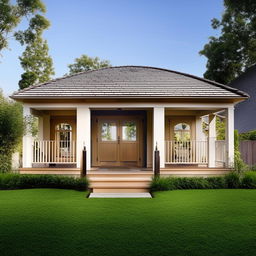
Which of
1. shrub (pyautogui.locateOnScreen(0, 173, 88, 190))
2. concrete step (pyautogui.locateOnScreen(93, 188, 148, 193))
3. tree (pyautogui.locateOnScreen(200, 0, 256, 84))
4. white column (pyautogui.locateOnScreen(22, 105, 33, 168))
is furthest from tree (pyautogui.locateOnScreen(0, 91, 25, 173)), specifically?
tree (pyautogui.locateOnScreen(200, 0, 256, 84))

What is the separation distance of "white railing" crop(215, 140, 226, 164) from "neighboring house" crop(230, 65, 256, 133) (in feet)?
29.7

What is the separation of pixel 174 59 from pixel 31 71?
46.1 ft

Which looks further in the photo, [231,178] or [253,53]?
[253,53]

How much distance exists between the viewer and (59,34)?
2342 cm

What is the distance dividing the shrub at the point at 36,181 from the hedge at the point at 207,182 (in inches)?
108

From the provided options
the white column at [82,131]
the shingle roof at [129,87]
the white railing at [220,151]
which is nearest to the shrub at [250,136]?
the white railing at [220,151]

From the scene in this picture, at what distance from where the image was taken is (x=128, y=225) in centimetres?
515

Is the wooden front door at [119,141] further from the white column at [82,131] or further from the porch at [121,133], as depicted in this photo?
the white column at [82,131]

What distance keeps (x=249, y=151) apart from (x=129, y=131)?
6444 millimetres

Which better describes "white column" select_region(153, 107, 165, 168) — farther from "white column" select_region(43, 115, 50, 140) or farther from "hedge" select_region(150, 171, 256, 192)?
"white column" select_region(43, 115, 50, 140)

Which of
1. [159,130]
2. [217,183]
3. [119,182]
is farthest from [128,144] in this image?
[217,183]

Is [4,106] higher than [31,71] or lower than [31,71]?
lower

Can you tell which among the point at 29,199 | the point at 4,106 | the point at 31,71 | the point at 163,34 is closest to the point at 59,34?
the point at 31,71

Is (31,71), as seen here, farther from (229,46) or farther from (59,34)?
(229,46)
